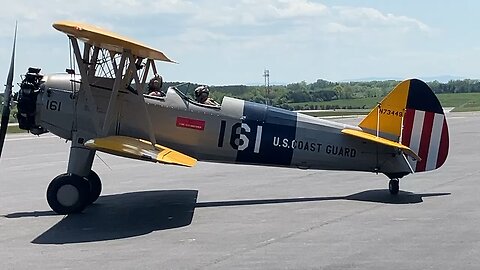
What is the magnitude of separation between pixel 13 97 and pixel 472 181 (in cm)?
905

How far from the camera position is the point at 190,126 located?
40.9ft

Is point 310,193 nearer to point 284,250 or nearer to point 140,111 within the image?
point 140,111

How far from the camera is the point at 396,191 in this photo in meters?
13.0

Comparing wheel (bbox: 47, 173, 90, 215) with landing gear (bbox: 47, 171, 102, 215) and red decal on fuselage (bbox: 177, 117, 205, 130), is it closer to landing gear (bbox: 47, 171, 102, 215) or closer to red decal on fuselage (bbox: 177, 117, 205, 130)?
landing gear (bbox: 47, 171, 102, 215)

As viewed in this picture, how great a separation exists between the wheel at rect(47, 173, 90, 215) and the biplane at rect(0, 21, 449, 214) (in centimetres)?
2

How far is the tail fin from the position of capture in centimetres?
1280

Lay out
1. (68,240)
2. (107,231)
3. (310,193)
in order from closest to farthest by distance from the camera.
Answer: (68,240) < (107,231) < (310,193)

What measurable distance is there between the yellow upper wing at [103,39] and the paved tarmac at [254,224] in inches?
101

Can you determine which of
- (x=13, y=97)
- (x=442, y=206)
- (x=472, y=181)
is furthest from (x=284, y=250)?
(x=472, y=181)

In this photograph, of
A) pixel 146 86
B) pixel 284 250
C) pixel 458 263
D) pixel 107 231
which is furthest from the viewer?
pixel 146 86

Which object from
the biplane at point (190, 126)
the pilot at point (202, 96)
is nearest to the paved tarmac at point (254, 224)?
the biplane at point (190, 126)

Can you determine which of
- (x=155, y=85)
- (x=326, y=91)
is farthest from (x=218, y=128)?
(x=326, y=91)

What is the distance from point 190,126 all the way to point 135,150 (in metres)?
1.72

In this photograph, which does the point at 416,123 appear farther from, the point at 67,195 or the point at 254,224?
the point at 67,195
